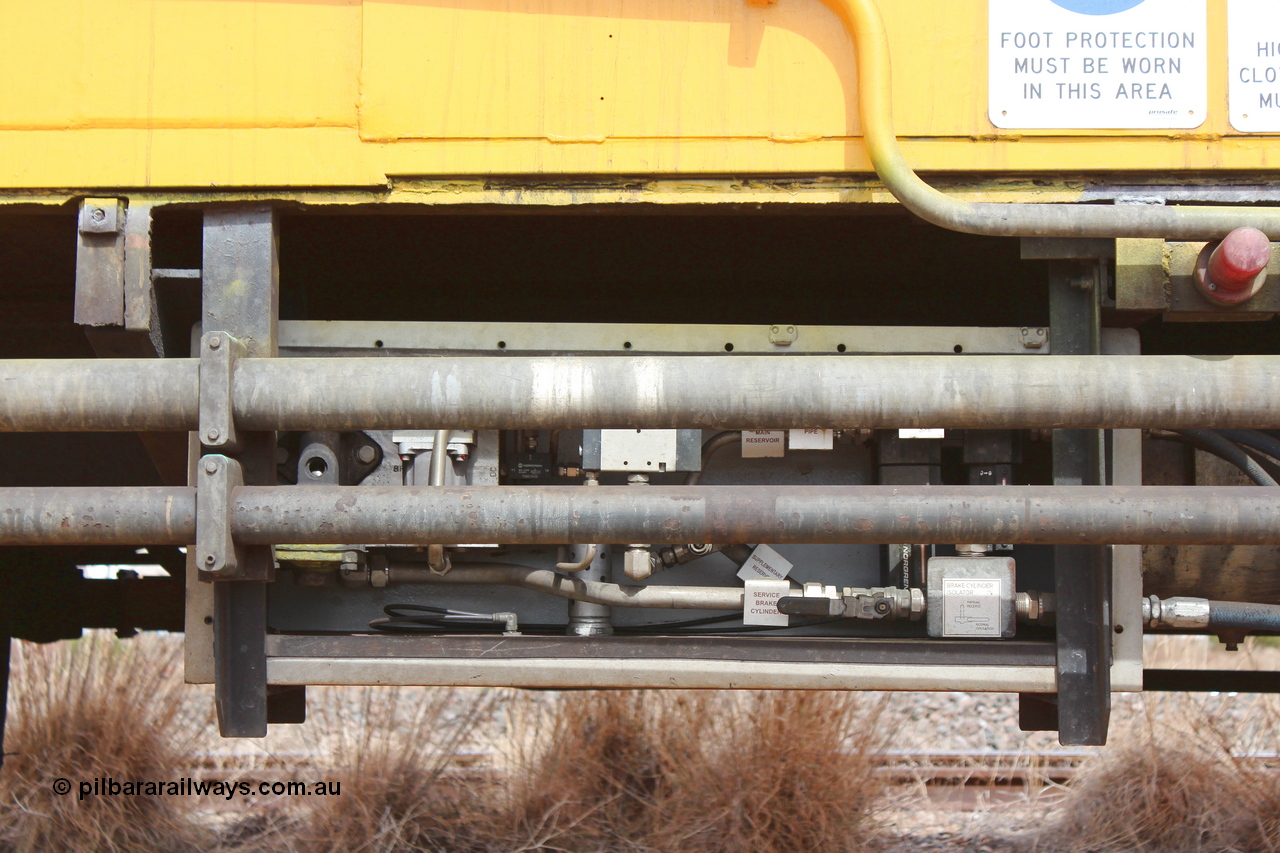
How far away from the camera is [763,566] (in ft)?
7.24

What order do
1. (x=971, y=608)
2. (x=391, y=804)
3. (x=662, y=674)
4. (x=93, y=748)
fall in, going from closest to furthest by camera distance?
(x=662, y=674)
(x=971, y=608)
(x=391, y=804)
(x=93, y=748)

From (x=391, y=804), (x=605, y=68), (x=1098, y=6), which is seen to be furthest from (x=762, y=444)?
(x=391, y=804)

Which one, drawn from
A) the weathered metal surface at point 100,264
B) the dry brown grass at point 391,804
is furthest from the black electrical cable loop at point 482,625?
the dry brown grass at point 391,804

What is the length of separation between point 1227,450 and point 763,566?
44.0 inches

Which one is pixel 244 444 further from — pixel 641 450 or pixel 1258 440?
pixel 1258 440

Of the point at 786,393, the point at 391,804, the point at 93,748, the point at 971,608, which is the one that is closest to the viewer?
the point at 786,393

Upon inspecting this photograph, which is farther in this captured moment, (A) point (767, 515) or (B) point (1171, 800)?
(B) point (1171, 800)

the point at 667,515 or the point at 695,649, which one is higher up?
the point at 667,515

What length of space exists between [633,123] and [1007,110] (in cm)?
76

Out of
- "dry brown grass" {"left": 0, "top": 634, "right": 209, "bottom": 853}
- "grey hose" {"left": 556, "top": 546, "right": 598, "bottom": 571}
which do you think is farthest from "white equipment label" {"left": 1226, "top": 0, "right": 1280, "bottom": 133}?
"dry brown grass" {"left": 0, "top": 634, "right": 209, "bottom": 853}

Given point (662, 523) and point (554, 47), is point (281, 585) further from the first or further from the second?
point (554, 47)

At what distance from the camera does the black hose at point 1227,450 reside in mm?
2070

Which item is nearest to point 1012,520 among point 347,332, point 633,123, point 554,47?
point 633,123

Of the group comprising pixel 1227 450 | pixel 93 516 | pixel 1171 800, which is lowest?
pixel 1171 800
